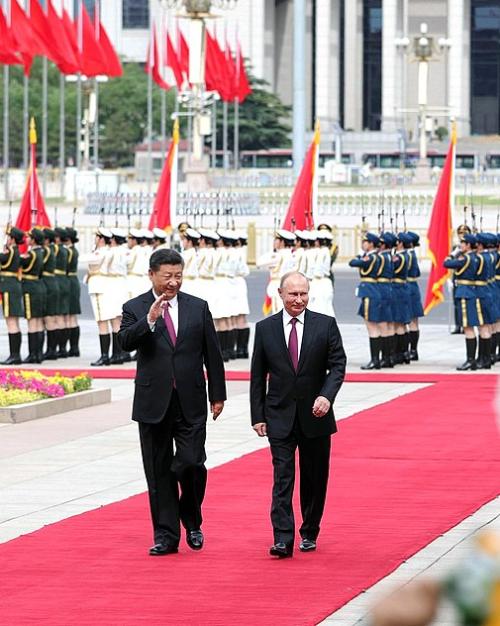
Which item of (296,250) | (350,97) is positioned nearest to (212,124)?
(350,97)

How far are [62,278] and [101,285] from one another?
0.47 meters

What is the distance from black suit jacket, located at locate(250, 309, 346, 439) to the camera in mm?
6785

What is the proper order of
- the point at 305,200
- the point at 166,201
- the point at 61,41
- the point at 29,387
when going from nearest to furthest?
1. the point at 29,387
2. the point at 305,200
3. the point at 166,201
4. the point at 61,41

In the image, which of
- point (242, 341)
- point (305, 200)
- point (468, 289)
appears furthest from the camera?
point (305, 200)

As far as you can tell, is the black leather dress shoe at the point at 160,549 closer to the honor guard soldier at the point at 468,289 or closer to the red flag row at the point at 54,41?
the honor guard soldier at the point at 468,289

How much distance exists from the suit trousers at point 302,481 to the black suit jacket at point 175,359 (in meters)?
0.36

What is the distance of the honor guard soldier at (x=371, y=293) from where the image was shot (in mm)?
17156

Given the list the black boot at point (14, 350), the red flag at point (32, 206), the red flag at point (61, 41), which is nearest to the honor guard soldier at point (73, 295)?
the black boot at point (14, 350)

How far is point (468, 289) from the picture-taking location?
16906 mm

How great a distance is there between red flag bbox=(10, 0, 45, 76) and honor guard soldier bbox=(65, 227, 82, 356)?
18998mm

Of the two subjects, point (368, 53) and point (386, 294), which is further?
point (368, 53)

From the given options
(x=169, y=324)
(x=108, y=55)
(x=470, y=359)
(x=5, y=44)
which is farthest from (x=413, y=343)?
(x=108, y=55)

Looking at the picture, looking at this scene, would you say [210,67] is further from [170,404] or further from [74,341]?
[170,404]

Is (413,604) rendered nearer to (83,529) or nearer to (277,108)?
(83,529)
